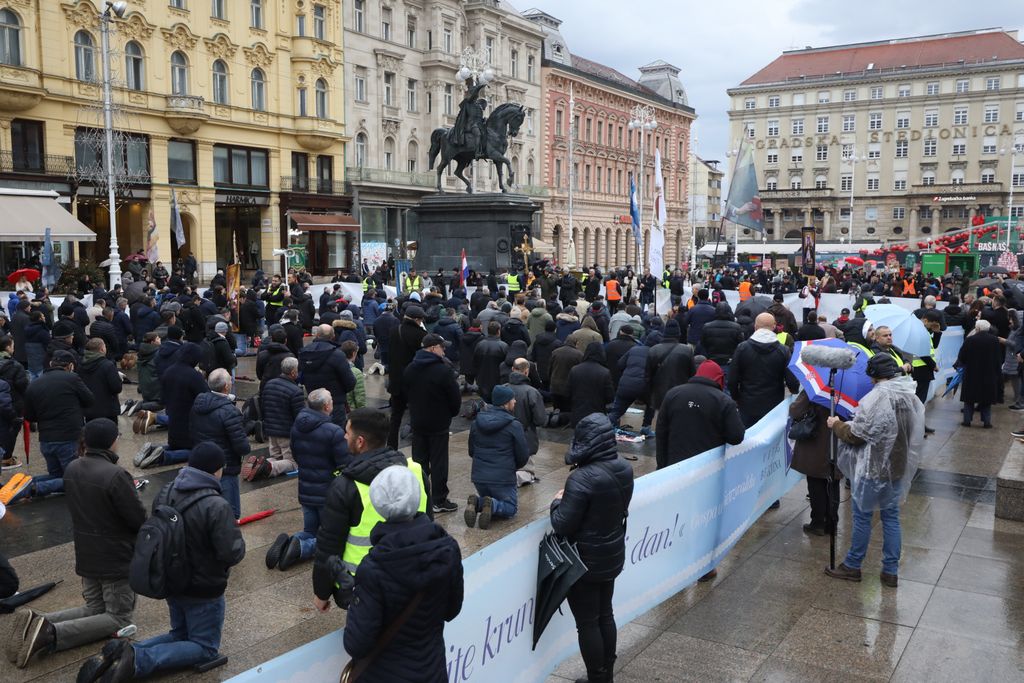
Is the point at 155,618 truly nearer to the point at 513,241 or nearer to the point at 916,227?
the point at 513,241

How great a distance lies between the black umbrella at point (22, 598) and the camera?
20.4 feet

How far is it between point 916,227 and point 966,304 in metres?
89.6

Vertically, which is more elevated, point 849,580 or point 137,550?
point 137,550

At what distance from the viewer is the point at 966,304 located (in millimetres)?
17844

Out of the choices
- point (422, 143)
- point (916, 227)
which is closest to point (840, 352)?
point (422, 143)

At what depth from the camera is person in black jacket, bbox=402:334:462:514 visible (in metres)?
7.89

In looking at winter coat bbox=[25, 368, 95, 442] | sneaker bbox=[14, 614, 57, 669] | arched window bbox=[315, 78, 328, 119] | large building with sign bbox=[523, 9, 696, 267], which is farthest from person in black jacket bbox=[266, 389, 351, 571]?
large building with sign bbox=[523, 9, 696, 267]

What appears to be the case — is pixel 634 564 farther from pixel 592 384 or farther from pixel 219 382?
pixel 592 384

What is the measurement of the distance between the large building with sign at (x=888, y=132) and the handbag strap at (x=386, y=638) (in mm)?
97968

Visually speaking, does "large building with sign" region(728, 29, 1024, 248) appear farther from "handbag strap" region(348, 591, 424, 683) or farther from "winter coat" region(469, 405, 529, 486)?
"handbag strap" region(348, 591, 424, 683)

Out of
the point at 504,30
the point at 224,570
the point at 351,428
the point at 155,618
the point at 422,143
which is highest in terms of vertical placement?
the point at 504,30

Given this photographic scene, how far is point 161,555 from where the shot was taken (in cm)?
461

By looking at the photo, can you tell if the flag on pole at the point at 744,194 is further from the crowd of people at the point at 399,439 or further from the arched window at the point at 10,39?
the arched window at the point at 10,39

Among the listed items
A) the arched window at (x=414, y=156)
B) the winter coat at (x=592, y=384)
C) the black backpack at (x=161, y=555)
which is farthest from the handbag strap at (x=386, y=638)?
the arched window at (x=414, y=156)
